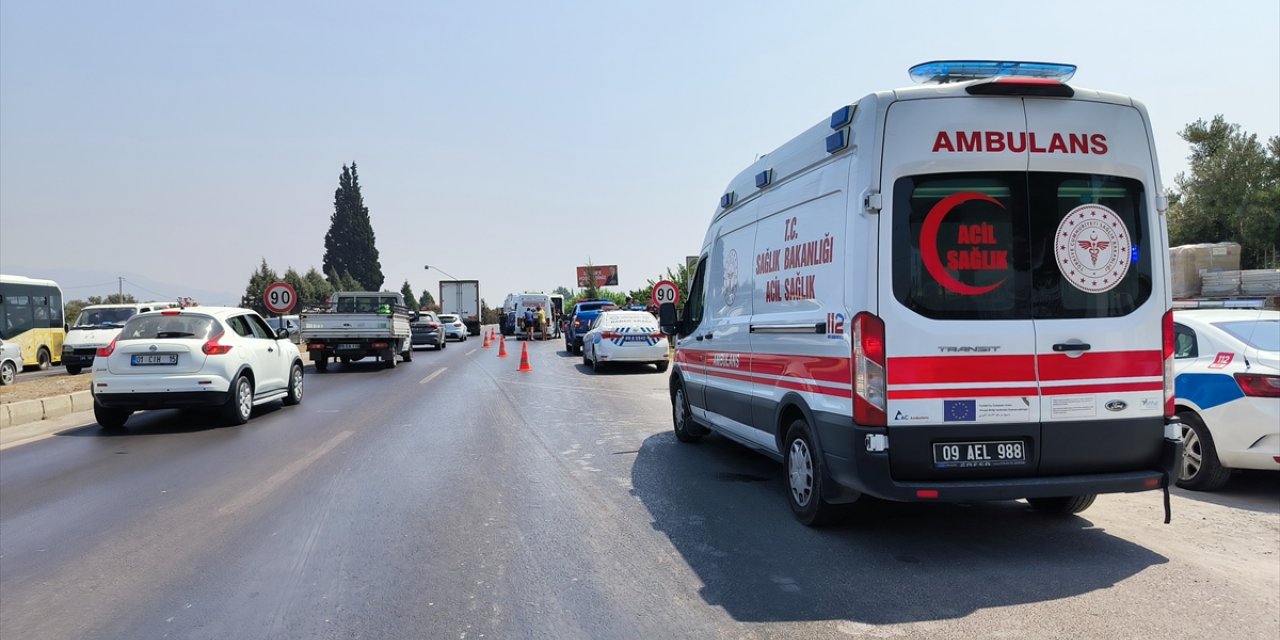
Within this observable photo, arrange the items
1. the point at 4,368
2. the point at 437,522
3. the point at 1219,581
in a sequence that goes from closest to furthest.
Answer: the point at 1219,581, the point at 437,522, the point at 4,368

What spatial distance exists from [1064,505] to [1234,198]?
46.7 metres

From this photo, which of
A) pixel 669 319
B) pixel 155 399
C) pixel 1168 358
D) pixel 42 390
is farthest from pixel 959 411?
pixel 42 390

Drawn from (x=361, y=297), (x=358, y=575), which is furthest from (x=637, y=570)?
(x=361, y=297)

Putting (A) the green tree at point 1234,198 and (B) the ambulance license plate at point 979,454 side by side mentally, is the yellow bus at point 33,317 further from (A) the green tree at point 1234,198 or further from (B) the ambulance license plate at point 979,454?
(A) the green tree at point 1234,198

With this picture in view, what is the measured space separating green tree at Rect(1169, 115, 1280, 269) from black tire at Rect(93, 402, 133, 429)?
45117 mm

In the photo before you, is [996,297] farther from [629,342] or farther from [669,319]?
[629,342]

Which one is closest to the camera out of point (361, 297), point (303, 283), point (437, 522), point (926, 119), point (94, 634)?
point (94, 634)

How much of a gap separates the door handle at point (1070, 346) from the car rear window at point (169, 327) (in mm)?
10442

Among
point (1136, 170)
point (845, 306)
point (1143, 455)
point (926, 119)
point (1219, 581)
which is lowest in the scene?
point (1219, 581)

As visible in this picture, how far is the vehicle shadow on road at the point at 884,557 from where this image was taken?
4059mm

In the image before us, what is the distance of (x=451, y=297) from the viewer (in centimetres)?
5141

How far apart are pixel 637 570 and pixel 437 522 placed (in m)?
1.79

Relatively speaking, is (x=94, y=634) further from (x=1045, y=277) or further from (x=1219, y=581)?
(x=1219, y=581)

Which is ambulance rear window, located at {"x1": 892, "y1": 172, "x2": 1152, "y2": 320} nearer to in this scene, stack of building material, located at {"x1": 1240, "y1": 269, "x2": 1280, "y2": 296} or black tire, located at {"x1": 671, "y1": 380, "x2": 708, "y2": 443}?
black tire, located at {"x1": 671, "y1": 380, "x2": 708, "y2": 443}
